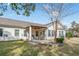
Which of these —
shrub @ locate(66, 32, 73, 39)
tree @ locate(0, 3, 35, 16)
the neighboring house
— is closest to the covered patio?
the neighboring house

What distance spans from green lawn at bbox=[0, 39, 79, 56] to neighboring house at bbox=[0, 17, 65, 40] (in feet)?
0.54

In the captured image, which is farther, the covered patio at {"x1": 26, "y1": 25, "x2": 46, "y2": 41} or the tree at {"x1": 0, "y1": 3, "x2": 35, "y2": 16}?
the covered patio at {"x1": 26, "y1": 25, "x2": 46, "y2": 41}

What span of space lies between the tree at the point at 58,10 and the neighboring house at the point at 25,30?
191 mm

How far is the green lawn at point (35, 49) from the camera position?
504 cm

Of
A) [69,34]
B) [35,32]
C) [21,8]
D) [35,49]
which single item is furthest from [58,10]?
[35,49]

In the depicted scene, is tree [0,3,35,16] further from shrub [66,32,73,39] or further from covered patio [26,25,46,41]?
shrub [66,32,73,39]

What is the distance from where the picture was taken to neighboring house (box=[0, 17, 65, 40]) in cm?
507

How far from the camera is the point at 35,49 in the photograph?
5.09 m

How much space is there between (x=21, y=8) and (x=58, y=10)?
0.87 metres

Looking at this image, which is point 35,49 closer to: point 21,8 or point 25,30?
point 25,30

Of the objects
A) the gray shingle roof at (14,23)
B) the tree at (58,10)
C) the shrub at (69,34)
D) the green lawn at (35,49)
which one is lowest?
the green lawn at (35,49)

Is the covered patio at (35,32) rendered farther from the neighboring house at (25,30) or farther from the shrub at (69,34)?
the shrub at (69,34)

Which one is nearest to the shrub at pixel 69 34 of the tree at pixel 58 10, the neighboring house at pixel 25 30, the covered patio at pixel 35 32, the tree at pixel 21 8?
the neighboring house at pixel 25 30

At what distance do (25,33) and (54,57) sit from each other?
89 cm
